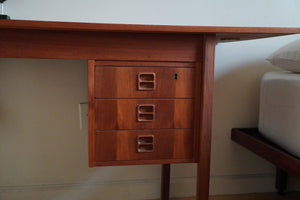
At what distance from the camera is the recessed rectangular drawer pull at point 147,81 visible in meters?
0.91

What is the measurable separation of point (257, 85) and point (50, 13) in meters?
1.07

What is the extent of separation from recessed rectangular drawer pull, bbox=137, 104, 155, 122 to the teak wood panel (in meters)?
0.15

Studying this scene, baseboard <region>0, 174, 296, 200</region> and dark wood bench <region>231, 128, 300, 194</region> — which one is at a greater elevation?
A: dark wood bench <region>231, 128, 300, 194</region>

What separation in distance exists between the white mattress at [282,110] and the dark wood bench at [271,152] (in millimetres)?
31

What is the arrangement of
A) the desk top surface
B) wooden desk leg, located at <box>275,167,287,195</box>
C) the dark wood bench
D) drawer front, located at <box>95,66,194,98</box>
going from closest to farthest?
the desk top surface < drawer front, located at <box>95,66,194,98</box> < the dark wood bench < wooden desk leg, located at <box>275,167,287,195</box>

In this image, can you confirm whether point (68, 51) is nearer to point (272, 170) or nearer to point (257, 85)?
point (257, 85)

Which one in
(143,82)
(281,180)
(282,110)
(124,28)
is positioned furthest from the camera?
(281,180)

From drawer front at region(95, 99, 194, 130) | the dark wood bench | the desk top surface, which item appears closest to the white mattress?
the dark wood bench

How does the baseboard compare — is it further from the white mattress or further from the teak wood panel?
the teak wood panel

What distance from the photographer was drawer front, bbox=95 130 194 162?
92cm

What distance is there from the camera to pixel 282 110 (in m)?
1.10

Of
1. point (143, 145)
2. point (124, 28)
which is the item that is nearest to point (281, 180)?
point (143, 145)

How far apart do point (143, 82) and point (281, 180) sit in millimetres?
1038

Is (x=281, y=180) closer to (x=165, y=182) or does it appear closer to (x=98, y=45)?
(x=165, y=182)
